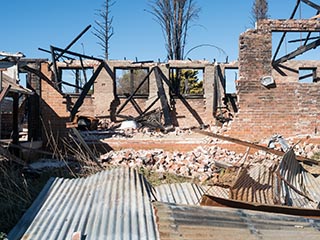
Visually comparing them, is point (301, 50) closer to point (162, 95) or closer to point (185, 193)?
point (162, 95)

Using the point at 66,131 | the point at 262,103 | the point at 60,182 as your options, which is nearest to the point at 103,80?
the point at 66,131

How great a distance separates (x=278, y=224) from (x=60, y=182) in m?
2.85

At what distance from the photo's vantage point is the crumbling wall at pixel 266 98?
10500mm

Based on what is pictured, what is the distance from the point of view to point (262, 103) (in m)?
10.5

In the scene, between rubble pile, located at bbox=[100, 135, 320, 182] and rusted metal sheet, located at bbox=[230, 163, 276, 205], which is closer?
rusted metal sheet, located at bbox=[230, 163, 276, 205]

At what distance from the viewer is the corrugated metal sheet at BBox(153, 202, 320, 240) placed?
9.08 ft

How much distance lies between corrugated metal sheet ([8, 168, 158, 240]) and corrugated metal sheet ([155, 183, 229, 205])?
0.30 m

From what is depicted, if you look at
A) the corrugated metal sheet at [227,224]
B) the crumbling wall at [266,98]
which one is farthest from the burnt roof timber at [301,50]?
the corrugated metal sheet at [227,224]

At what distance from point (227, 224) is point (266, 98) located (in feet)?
26.7

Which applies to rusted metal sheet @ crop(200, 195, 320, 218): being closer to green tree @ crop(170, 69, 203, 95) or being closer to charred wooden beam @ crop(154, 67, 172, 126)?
charred wooden beam @ crop(154, 67, 172, 126)

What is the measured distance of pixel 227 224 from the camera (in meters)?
2.90

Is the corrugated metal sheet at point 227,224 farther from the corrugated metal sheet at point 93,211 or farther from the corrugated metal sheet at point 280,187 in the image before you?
the corrugated metal sheet at point 280,187

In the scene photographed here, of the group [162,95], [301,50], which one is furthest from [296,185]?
[162,95]

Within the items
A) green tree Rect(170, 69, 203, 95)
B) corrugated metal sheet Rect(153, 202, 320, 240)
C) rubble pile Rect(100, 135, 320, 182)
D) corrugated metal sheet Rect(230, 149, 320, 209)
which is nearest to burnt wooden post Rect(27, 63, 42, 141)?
rubble pile Rect(100, 135, 320, 182)
